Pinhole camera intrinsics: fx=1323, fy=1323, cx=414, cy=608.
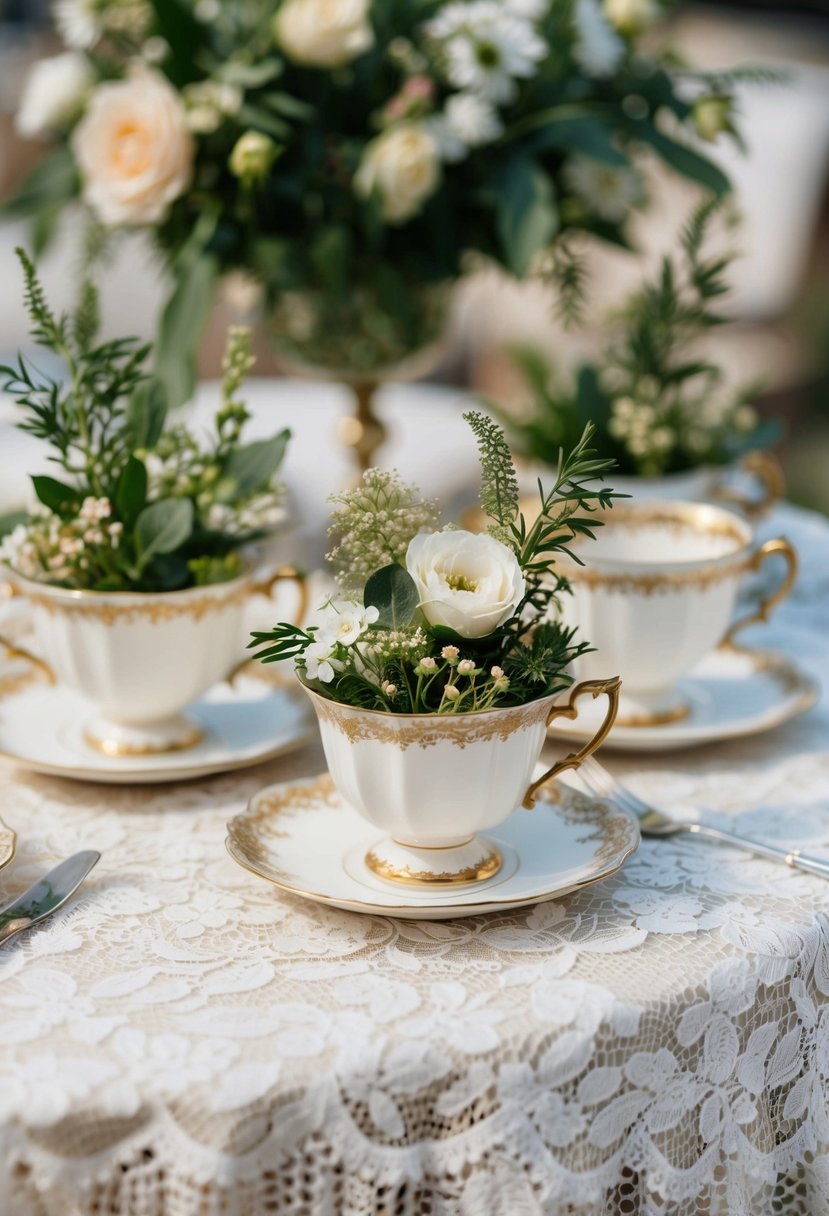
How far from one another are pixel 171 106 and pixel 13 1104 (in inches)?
38.3

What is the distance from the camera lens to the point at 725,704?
44.5 inches

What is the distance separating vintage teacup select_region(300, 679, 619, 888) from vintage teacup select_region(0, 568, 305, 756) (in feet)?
0.66

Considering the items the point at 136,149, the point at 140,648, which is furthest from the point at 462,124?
the point at 140,648

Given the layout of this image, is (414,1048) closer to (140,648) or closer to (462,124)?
(140,648)

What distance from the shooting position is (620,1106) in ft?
2.28

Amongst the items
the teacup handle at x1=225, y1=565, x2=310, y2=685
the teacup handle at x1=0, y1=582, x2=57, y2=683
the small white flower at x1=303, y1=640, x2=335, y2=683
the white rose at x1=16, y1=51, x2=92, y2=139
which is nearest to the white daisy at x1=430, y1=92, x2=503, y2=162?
the white rose at x1=16, y1=51, x2=92, y2=139

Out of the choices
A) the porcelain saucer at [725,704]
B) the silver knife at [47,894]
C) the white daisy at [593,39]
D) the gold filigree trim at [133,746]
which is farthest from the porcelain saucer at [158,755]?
the white daisy at [593,39]

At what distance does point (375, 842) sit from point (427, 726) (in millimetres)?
142

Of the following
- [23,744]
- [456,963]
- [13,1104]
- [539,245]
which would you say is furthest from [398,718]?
[539,245]

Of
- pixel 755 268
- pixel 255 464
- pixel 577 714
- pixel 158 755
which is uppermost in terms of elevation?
pixel 255 464

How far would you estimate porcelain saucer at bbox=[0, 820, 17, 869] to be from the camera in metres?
0.81

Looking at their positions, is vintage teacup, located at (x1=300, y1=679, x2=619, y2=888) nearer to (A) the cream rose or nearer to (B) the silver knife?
(B) the silver knife

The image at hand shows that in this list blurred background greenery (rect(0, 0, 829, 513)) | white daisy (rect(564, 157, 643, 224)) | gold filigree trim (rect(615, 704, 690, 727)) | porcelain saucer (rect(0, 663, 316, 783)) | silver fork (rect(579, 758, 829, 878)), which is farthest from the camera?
blurred background greenery (rect(0, 0, 829, 513))

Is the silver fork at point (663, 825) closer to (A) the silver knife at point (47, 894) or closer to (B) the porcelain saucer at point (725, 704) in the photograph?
(B) the porcelain saucer at point (725, 704)
